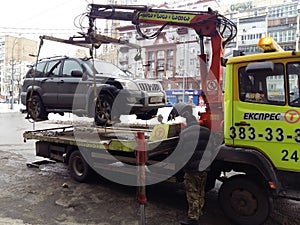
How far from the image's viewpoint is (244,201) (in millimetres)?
4074

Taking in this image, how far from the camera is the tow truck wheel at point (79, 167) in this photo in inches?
231

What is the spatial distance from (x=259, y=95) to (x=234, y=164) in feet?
3.50

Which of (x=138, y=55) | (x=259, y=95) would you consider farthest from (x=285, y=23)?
(x=259, y=95)

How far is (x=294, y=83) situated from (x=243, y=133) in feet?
2.92

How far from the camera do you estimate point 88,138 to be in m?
5.93

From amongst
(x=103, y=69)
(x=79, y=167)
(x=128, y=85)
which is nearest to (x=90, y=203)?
(x=79, y=167)

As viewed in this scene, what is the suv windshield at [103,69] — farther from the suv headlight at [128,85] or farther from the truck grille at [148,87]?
the truck grille at [148,87]

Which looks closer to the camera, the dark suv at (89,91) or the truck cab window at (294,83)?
the truck cab window at (294,83)

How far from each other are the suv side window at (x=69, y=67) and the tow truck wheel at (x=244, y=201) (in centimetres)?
438

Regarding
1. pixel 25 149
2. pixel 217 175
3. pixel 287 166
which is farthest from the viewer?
pixel 25 149

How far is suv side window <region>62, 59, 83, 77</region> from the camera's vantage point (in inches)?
272

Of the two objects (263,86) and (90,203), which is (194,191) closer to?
(263,86)

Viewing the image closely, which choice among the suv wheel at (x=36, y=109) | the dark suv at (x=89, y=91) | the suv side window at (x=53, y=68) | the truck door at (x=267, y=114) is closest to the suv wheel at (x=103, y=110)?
the dark suv at (x=89, y=91)

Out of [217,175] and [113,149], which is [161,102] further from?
[217,175]
